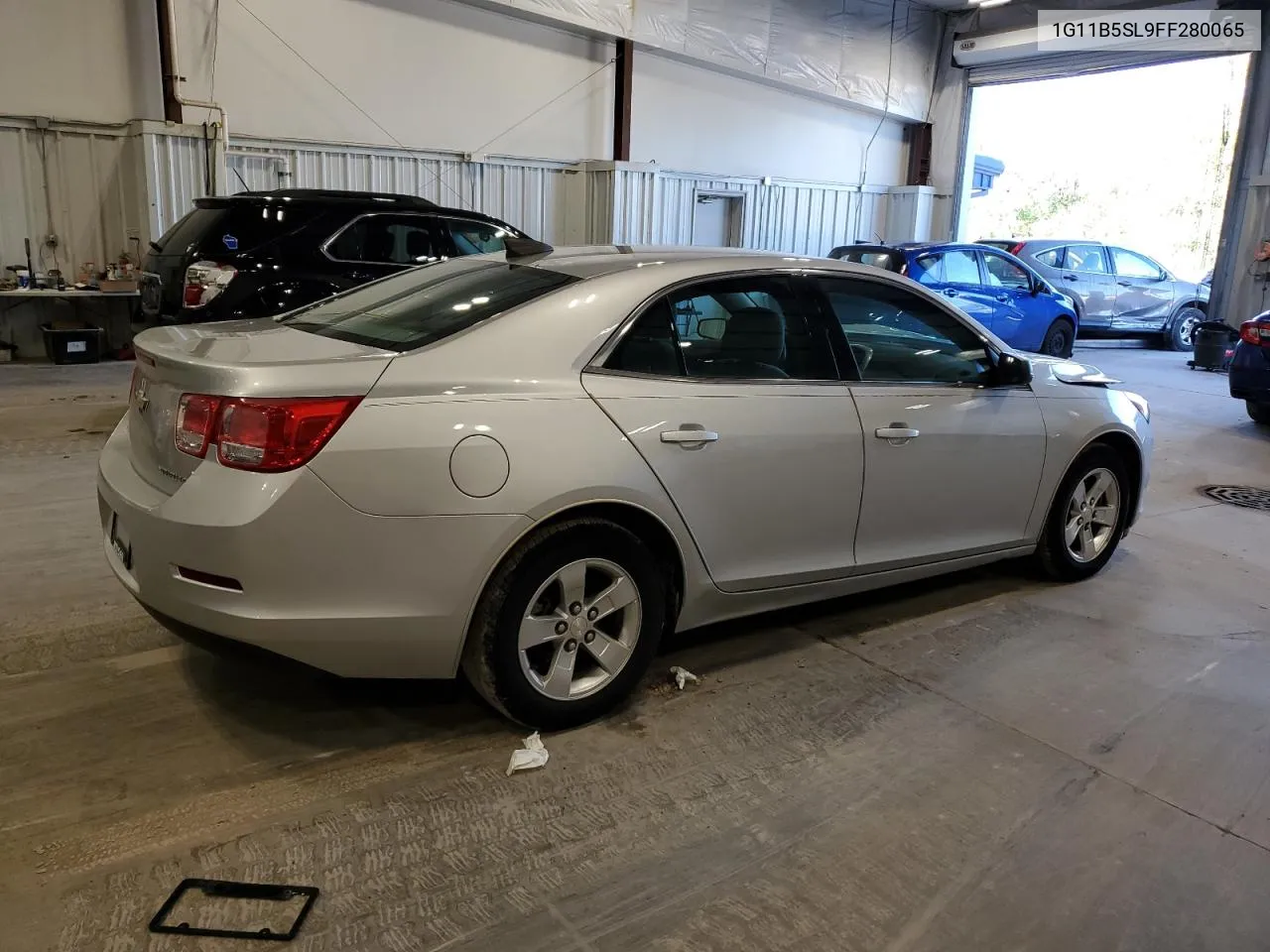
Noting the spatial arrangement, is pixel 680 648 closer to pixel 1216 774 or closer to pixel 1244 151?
pixel 1216 774

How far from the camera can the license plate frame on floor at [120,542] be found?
2.80 m

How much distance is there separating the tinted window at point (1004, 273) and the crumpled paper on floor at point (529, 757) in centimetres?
1079

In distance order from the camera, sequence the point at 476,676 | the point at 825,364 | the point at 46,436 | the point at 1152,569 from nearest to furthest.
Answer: the point at 476,676, the point at 825,364, the point at 1152,569, the point at 46,436

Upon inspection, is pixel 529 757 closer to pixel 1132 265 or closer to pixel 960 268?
pixel 960 268

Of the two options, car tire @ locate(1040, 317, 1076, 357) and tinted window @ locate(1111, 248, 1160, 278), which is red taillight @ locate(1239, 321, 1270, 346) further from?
tinted window @ locate(1111, 248, 1160, 278)

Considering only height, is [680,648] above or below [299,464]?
below

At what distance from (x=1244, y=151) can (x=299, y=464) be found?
16.2 meters

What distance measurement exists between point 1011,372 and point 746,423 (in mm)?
1394

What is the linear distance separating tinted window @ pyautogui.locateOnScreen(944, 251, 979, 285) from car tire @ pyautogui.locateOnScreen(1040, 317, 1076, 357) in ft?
4.96

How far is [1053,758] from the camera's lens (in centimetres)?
304

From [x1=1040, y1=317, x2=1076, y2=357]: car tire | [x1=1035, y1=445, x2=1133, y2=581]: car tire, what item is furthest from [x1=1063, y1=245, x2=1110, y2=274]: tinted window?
[x1=1035, y1=445, x2=1133, y2=581]: car tire

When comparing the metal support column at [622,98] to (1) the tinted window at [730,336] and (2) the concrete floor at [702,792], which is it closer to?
(1) the tinted window at [730,336]

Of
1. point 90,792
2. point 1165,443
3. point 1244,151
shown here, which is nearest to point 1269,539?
point 1165,443

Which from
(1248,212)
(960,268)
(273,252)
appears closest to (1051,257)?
(1248,212)
